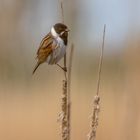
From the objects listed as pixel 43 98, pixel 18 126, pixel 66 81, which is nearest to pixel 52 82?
pixel 43 98

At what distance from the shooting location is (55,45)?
3.41ft

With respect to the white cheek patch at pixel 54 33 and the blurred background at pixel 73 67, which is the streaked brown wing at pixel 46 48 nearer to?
the white cheek patch at pixel 54 33

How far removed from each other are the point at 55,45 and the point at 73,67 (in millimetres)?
816

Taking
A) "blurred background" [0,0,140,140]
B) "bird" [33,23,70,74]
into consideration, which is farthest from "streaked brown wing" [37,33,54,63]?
"blurred background" [0,0,140,140]

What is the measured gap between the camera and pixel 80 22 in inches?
78.2

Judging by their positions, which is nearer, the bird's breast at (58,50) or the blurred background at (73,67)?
the bird's breast at (58,50)

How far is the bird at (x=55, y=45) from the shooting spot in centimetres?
103

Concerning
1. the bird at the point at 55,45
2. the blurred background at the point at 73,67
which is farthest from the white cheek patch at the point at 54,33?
the blurred background at the point at 73,67

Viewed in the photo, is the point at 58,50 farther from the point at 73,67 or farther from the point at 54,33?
the point at 73,67

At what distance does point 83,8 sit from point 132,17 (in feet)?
0.84

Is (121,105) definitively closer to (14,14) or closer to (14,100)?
(14,100)

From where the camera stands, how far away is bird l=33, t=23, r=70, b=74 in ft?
3.37

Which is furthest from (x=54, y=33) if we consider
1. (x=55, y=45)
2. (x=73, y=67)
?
(x=73, y=67)

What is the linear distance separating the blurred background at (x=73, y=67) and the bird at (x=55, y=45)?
2.09 ft
